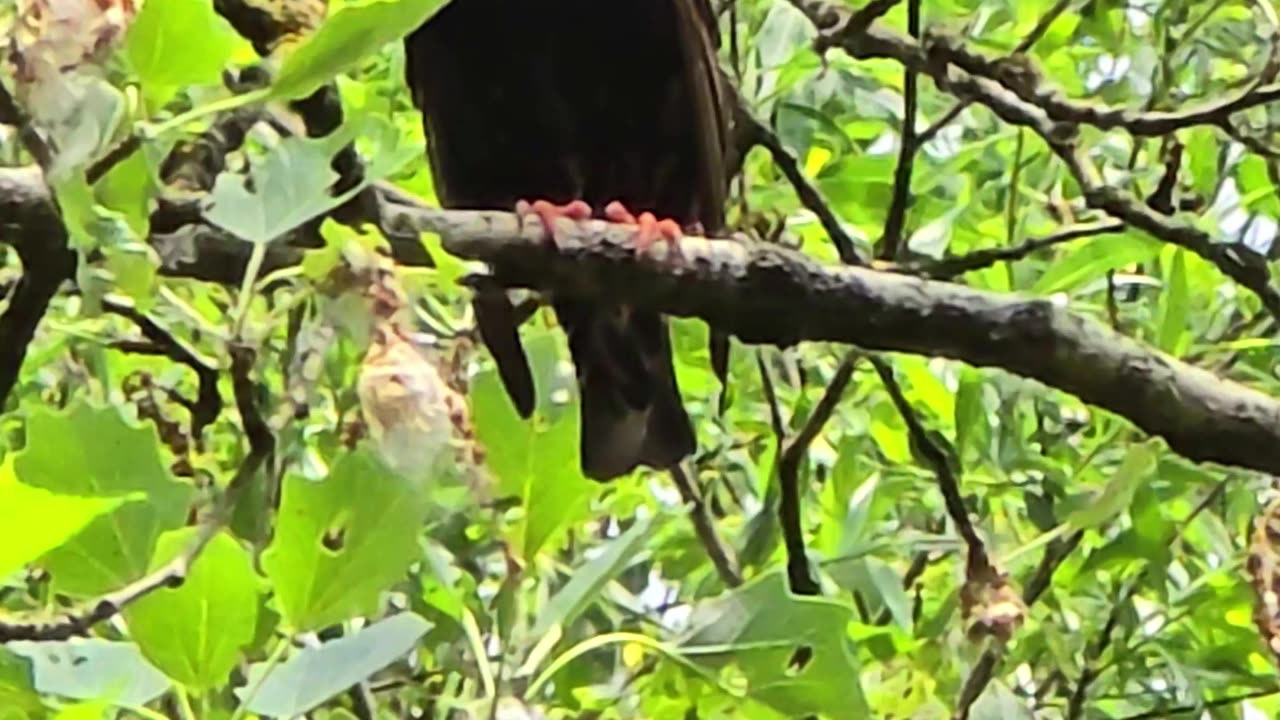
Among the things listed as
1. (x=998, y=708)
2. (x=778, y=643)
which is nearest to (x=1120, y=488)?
(x=998, y=708)

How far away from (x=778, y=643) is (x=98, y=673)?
1.06 ft

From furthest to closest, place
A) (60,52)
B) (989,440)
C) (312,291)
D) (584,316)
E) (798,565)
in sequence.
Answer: (584,316) < (989,440) < (798,565) < (312,291) < (60,52)

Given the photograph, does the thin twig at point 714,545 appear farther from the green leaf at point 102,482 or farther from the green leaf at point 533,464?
the green leaf at point 102,482

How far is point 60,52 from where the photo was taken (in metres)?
0.67

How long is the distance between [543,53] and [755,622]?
6.03ft

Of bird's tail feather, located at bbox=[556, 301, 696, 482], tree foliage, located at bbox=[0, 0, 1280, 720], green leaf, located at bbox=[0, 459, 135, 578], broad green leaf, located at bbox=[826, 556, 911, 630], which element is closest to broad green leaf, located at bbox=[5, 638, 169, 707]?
tree foliage, located at bbox=[0, 0, 1280, 720]

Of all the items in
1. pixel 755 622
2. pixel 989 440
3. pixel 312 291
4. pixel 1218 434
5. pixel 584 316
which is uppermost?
pixel 312 291

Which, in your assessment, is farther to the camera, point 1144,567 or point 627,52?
point 627,52

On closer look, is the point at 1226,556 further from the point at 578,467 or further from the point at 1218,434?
the point at 578,467

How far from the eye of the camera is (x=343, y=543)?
0.71 meters

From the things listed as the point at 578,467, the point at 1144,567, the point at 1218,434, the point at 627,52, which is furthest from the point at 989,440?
the point at 578,467

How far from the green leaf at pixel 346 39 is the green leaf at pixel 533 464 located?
0.63 feet

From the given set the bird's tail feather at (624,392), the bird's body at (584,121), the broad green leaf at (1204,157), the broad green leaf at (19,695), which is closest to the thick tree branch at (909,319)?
the broad green leaf at (19,695)

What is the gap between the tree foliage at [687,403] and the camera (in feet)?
2.32
